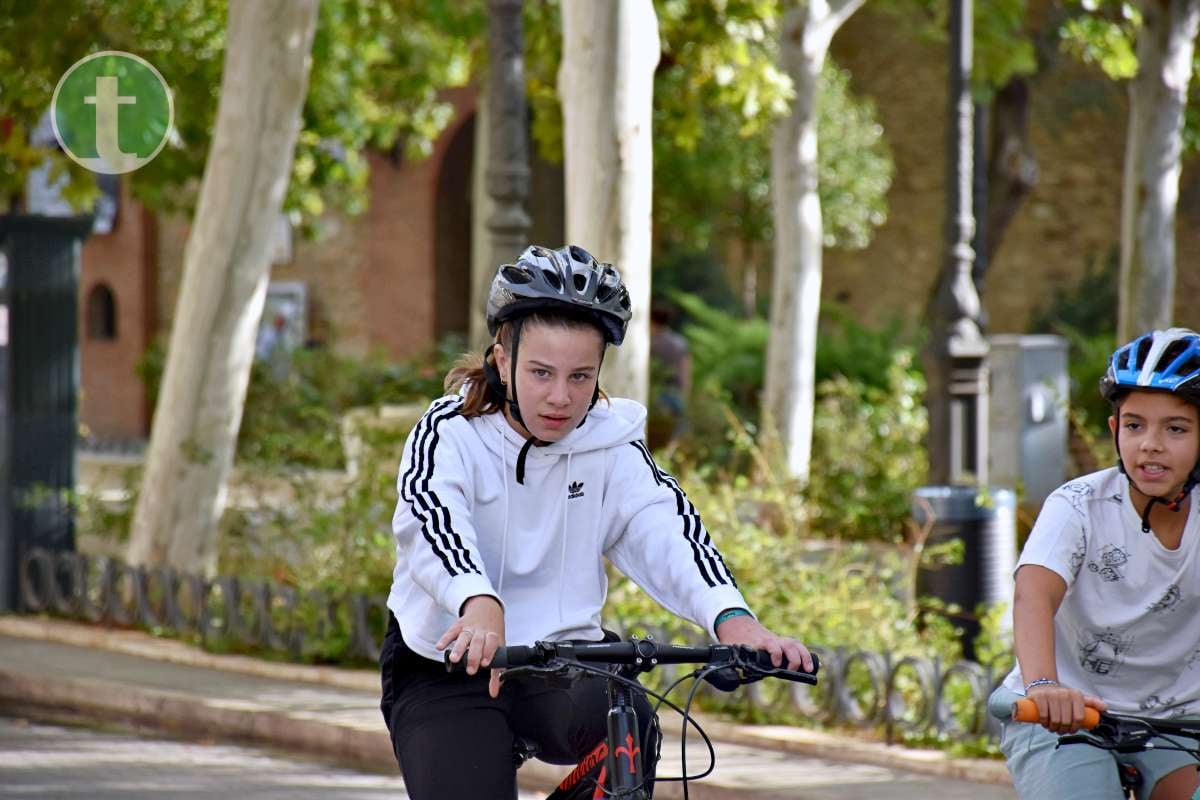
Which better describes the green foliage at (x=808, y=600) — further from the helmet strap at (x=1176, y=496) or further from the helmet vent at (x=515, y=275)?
the helmet vent at (x=515, y=275)

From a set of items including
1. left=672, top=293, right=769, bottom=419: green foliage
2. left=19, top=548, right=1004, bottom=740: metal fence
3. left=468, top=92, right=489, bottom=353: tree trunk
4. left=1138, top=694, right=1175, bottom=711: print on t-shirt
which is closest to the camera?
left=1138, top=694, right=1175, bottom=711: print on t-shirt

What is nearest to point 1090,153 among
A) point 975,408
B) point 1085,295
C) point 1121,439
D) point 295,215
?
point 1085,295

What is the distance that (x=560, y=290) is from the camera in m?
3.79

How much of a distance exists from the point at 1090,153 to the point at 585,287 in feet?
92.5

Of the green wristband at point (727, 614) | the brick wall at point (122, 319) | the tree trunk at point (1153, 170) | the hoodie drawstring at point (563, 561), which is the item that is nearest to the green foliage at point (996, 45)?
the tree trunk at point (1153, 170)

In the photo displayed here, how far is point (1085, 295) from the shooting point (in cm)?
2911

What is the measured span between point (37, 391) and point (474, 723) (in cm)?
906

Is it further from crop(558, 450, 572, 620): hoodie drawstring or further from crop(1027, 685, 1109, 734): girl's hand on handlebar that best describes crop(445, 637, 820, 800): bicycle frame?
crop(1027, 685, 1109, 734): girl's hand on handlebar

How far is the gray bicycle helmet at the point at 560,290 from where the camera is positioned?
149 inches

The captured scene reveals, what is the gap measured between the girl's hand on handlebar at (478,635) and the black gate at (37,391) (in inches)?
356

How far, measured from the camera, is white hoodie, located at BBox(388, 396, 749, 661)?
3832mm

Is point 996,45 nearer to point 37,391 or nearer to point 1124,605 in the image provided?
point 37,391

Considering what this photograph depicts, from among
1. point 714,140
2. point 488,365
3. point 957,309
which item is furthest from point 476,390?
point 714,140

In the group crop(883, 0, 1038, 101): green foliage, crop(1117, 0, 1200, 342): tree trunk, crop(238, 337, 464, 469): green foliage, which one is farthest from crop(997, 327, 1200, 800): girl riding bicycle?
crop(883, 0, 1038, 101): green foliage
